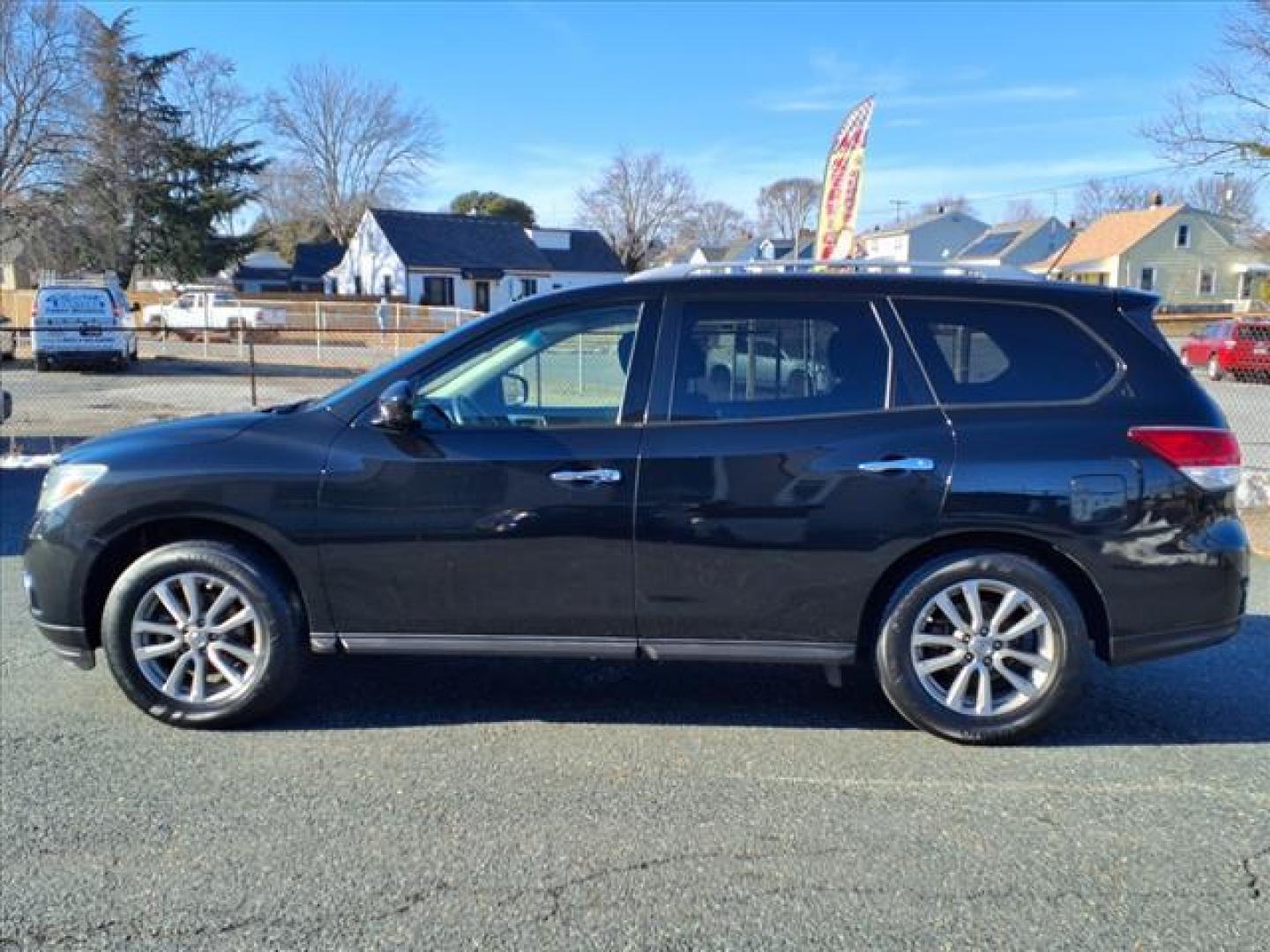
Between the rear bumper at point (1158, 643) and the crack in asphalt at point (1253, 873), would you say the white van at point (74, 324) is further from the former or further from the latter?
the crack in asphalt at point (1253, 873)

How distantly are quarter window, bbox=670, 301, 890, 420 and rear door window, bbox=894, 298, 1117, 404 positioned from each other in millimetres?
195

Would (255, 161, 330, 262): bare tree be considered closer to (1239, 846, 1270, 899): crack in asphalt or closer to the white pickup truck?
the white pickup truck

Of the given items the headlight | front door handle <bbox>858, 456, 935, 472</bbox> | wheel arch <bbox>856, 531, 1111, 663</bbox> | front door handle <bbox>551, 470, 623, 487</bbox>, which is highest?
front door handle <bbox>858, 456, 935, 472</bbox>

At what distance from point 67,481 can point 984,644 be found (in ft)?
12.4

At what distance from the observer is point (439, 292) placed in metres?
52.9

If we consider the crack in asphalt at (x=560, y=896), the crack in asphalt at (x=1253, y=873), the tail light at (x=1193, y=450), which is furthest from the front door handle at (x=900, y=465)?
the crack in asphalt at (x=1253, y=873)

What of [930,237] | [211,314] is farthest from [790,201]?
[211,314]

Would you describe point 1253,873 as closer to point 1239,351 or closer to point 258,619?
point 258,619

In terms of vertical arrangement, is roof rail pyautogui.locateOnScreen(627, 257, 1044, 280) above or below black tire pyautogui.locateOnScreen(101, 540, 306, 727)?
above

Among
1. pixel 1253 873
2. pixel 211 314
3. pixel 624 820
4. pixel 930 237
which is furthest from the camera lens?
pixel 930 237

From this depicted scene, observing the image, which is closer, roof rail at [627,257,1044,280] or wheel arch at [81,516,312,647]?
wheel arch at [81,516,312,647]

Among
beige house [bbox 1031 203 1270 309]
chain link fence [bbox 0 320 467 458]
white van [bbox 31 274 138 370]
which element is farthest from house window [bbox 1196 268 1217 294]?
white van [bbox 31 274 138 370]

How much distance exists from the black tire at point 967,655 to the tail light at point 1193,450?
63 centimetres

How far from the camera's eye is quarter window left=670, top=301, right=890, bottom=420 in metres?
3.69
